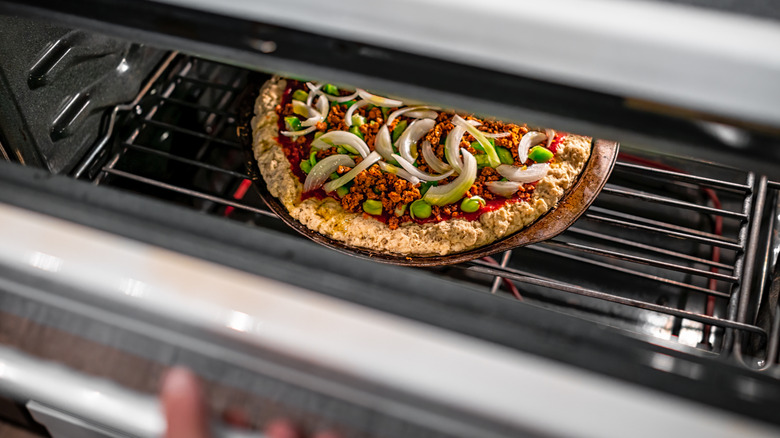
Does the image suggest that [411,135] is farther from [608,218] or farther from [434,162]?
[608,218]

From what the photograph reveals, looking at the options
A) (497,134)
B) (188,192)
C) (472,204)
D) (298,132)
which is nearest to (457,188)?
(472,204)

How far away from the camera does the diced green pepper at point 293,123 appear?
114 cm

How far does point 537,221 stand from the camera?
1.01 meters

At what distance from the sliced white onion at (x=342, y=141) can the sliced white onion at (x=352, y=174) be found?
2 cm

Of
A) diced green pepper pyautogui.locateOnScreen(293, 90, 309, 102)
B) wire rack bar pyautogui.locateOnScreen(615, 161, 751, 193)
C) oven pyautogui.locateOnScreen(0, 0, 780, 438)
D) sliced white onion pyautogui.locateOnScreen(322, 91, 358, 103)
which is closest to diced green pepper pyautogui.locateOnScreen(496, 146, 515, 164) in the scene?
wire rack bar pyautogui.locateOnScreen(615, 161, 751, 193)

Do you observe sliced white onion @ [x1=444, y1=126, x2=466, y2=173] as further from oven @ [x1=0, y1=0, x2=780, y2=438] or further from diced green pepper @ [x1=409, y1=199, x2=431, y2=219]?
oven @ [x1=0, y1=0, x2=780, y2=438]

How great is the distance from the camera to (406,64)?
0.40 metres

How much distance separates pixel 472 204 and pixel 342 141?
28 centimetres

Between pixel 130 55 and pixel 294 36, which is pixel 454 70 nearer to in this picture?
pixel 294 36

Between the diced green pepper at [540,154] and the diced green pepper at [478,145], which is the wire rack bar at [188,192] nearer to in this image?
the diced green pepper at [478,145]

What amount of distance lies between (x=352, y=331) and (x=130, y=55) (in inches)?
37.0

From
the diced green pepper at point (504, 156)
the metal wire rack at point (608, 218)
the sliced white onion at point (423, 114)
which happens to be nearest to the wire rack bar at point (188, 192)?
the metal wire rack at point (608, 218)

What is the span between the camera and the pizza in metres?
1.01

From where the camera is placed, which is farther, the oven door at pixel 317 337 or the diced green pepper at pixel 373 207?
the diced green pepper at pixel 373 207
